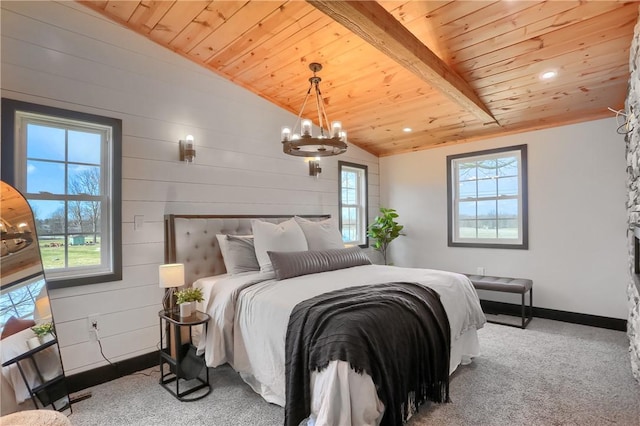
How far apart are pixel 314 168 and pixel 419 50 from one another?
2198mm

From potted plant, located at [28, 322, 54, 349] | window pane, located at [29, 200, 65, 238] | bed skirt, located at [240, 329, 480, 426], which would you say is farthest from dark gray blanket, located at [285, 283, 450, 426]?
window pane, located at [29, 200, 65, 238]

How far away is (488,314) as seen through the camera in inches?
174

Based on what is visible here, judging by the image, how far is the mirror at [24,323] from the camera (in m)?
1.93

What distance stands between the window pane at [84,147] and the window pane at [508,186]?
469cm

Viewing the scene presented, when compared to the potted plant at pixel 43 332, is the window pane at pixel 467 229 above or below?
above

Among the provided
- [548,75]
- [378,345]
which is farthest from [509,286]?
[378,345]

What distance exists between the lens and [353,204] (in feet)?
17.4

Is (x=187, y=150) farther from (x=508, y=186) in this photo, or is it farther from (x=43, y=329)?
(x=508, y=186)

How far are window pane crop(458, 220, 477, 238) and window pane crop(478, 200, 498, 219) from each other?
159 millimetres

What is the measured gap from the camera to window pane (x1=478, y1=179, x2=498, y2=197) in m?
4.58

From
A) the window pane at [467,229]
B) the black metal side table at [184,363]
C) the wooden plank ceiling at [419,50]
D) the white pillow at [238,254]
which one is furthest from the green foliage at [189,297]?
the window pane at [467,229]

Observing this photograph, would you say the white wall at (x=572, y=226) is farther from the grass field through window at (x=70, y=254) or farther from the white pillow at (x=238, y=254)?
the grass field through window at (x=70, y=254)

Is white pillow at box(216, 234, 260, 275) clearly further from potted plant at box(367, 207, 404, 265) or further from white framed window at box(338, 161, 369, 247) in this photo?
potted plant at box(367, 207, 404, 265)

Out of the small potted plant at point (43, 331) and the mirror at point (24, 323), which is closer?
the mirror at point (24, 323)
